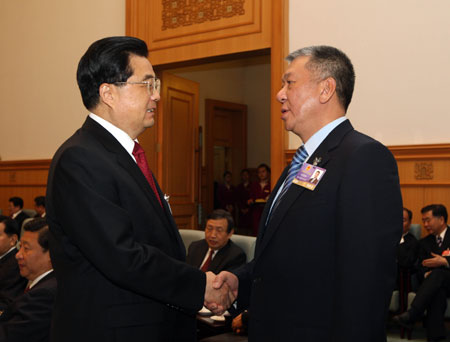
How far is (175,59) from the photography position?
654cm

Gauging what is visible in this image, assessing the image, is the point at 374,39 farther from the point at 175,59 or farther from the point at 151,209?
the point at 151,209

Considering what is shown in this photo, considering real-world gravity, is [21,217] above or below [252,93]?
below

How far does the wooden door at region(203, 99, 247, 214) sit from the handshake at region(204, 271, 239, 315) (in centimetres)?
887

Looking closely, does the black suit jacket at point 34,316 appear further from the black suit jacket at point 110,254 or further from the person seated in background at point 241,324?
the person seated in background at point 241,324

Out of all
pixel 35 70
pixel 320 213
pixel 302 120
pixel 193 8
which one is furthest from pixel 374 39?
pixel 35 70

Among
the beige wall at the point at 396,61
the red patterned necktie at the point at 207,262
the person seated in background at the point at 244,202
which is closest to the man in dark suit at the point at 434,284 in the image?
the beige wall at the point at 396,61

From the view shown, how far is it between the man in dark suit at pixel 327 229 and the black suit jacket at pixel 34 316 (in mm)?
1109

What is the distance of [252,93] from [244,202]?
276cm

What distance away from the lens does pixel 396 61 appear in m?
5.14

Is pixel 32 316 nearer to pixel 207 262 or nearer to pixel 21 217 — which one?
pixel 207 262

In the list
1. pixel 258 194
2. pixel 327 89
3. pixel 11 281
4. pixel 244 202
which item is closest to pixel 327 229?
pixel 327 89

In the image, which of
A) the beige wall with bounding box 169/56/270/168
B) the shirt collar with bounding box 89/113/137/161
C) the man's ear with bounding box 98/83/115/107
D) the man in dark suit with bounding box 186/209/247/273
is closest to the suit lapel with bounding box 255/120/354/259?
the shirt collar with bounding box 89/113/137/161

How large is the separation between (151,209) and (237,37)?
4.68 m

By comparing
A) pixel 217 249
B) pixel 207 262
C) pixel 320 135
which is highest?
pixel 320 135
